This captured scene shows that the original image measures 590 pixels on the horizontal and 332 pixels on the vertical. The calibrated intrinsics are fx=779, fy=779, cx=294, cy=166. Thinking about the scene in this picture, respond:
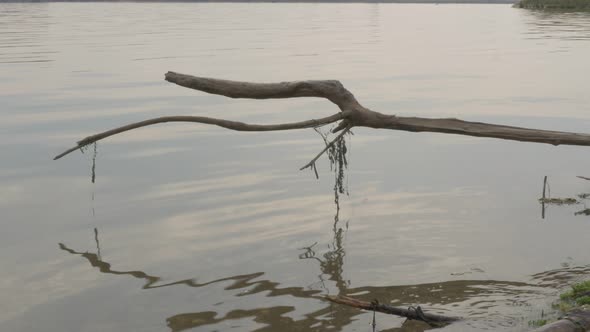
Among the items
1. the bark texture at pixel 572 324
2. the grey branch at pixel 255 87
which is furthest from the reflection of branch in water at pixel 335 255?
the bark texture at pixel 572 324

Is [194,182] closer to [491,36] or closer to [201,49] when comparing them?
[201,49]

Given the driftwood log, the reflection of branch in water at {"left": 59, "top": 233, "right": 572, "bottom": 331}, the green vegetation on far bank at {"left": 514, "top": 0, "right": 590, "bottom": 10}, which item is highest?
the green vegetation on far bank at {"left": 514, "top": 0, "right": 590, "bottom": 10}

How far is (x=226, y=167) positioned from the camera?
13797mm

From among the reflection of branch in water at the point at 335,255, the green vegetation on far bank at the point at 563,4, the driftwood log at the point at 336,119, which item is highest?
the green vegetation on far bank at the point at 563,4

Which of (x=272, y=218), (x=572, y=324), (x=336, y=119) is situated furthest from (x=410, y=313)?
(x=272, y=218)

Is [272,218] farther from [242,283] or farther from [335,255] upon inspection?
[242,283]

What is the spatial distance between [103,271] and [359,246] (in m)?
3.17

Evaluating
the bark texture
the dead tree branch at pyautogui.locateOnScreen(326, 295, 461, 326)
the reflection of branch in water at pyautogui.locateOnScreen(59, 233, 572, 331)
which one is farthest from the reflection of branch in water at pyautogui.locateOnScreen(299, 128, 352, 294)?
the bark texture

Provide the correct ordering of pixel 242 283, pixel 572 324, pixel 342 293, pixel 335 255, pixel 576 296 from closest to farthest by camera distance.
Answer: pixel 572 324, pixel 576 296, pixel 342 293, pixel 242 283, pixel 335 255

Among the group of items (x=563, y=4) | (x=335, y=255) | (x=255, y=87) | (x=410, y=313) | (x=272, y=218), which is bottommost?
(x=335, y=255)

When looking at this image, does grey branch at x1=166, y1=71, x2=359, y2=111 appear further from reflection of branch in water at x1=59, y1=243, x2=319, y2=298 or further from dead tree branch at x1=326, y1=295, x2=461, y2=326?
dead tree branch at x1=326, y1=295, x2=461, y2=326

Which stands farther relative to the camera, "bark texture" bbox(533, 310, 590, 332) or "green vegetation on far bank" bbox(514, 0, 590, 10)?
"green vegetation on far bank" bbox(514, 0, 590, 10)

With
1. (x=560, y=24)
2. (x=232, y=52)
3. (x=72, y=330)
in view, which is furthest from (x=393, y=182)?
(x=560, y=24)

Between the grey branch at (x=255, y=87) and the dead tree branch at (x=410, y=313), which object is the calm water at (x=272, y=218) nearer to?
the dead tree branch at (x=410, y=313)
